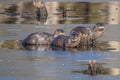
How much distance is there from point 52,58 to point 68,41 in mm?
1437

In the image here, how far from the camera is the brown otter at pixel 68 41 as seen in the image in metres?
18.5

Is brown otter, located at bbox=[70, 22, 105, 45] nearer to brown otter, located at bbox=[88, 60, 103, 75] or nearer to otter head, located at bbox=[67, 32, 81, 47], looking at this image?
otter head, located at bbox=[67, 32, 81, 47]

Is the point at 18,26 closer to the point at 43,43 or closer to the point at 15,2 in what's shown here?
the point at 43,43

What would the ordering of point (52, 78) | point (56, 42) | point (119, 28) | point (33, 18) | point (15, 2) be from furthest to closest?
point (15, 2) < point (33, 18) < point (119, 28) < point (56, 42) < point (52, 78)

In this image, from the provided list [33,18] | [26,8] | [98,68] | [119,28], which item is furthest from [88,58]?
[26,8]

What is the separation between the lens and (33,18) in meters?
24.9

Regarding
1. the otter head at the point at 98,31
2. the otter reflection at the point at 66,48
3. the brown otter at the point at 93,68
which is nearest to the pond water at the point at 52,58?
the otter reflection at the point at 66,48

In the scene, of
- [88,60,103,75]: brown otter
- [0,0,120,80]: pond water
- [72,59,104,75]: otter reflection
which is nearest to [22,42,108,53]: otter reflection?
[0,0,120,80]: pond water

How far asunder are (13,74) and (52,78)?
917mm

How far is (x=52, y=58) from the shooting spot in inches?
676

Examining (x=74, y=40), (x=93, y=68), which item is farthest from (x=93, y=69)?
(x=74, y=40)

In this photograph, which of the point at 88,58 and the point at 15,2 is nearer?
the point at 88,58

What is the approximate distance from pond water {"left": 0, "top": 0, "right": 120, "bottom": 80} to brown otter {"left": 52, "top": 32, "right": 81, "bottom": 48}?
0.20m

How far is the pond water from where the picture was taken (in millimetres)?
15094
